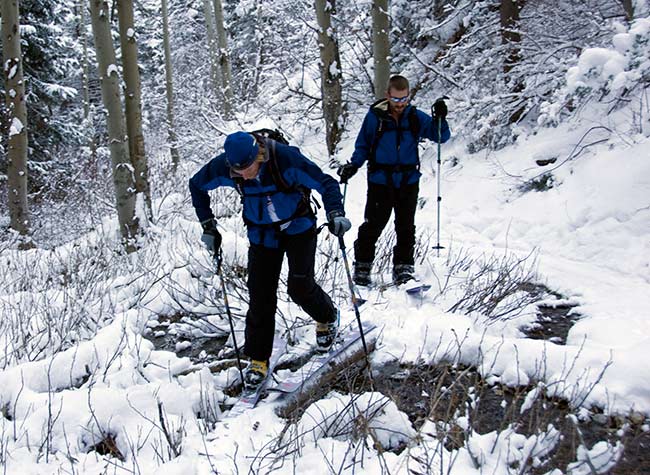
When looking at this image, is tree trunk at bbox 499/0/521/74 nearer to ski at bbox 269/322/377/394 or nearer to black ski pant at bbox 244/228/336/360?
ski at bbox 269/322/377/394

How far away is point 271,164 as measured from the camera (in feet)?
11.5

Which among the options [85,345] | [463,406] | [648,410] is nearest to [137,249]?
[85,345]

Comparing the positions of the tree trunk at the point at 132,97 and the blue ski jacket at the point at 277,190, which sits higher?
the tree trunk at the point at 132,97

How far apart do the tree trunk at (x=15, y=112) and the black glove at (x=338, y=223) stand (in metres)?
8.29

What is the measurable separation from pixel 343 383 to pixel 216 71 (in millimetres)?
19335

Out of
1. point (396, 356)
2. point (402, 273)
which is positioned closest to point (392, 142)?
point (402, 273)

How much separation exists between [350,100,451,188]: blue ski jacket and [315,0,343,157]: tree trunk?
25.2 feet

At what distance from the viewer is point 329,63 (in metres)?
12.6

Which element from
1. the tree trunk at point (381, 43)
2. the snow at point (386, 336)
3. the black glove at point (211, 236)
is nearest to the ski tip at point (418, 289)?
the snow at point (386, 336)

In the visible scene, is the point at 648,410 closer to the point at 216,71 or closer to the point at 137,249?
the point at 137,249

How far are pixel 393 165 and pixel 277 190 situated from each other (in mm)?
2205

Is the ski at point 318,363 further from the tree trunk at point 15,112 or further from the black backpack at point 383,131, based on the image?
the tree trunk at point 15,112

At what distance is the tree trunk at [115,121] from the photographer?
7532 mm

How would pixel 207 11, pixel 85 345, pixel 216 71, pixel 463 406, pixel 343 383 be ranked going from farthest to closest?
pixel 216 71, pixel 207 11, pixel 85 345, pixel 343 383, pixel 463 406
